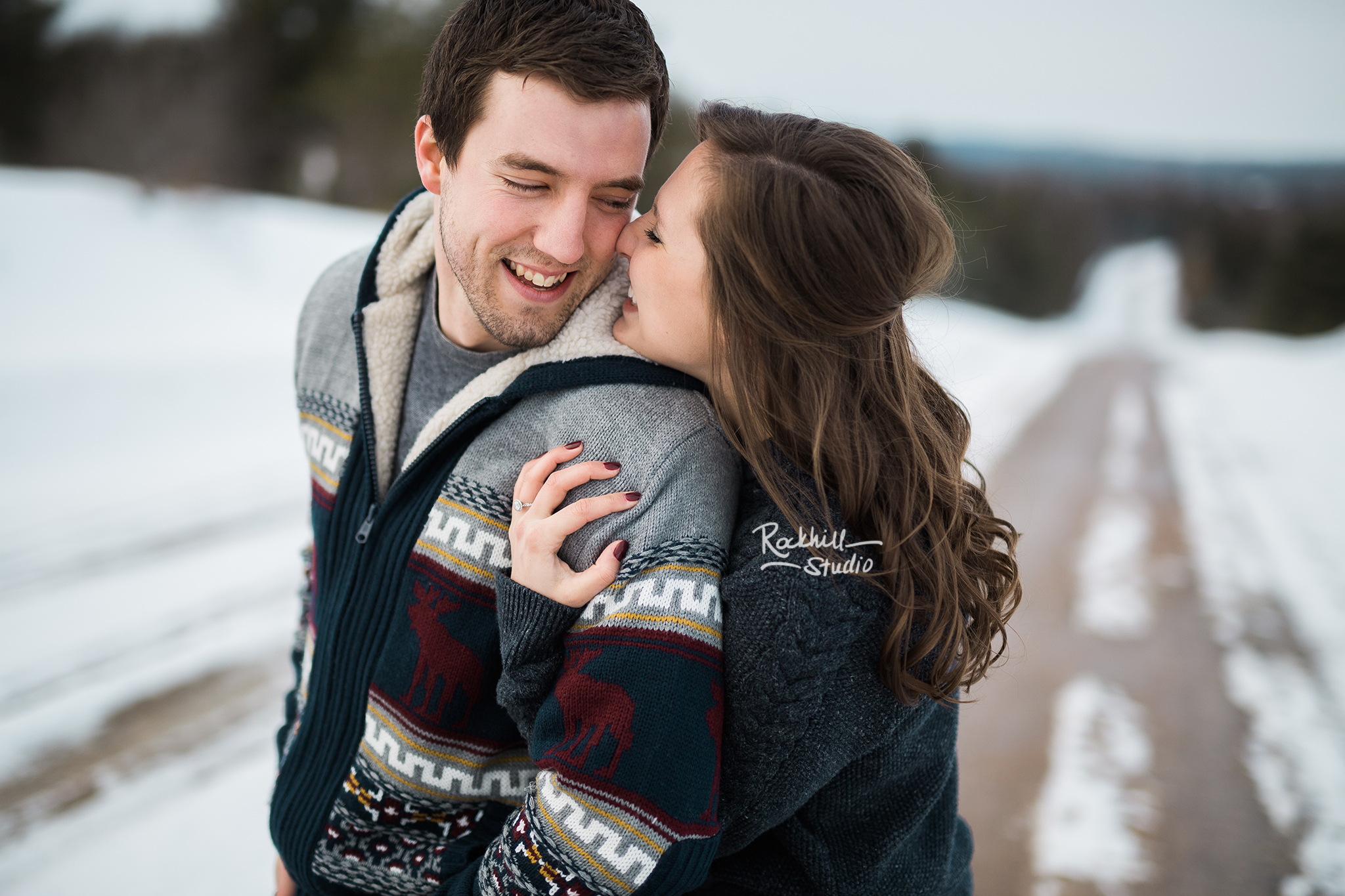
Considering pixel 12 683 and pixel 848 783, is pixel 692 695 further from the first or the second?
pixel 12 683

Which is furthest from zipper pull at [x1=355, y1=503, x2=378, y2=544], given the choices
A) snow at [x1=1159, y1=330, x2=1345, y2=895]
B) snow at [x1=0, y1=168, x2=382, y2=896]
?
snow at [x1=1159, y1=330, x2=1345, y2=895]

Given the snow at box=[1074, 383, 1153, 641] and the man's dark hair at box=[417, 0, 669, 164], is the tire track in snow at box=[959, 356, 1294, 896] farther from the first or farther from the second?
the man's dark hair at box=[417, 0, 669, 164]

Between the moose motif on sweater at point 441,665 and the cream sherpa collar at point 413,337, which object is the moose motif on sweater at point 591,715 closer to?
the moose motif on sweater at point 441,665

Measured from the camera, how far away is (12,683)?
2.97 meters

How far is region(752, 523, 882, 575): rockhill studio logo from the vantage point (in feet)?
4.02

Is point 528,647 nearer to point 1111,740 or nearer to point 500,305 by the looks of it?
point 500,305

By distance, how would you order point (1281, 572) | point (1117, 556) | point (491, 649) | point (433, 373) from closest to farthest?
1. point (491, 649)
2. point (433, 373)
3. point (1281, 572)
4. point (1117, 556)

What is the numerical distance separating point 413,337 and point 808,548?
99 cm

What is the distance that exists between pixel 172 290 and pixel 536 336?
28.7ft

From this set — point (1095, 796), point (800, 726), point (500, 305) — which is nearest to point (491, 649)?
point (800, 726)

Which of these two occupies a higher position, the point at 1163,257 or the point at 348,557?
the point at 348,557

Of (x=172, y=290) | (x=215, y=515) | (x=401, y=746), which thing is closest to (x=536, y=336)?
(x=401, y=746)

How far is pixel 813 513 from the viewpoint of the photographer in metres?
1.29

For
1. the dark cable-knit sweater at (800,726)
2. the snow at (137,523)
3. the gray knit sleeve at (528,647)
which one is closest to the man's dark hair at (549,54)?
the dark cable-knit sweater at (800,726)
